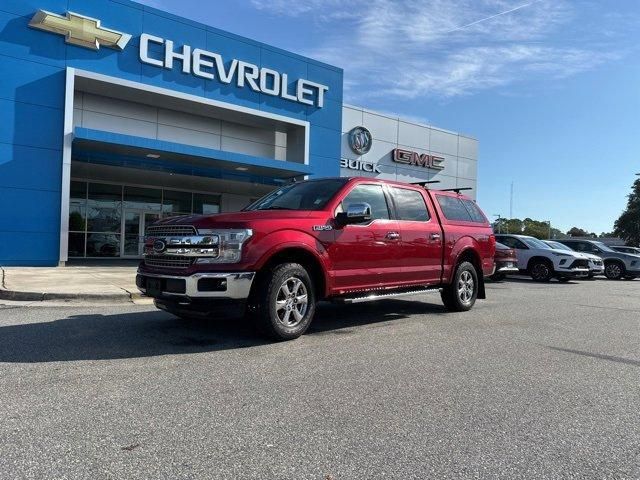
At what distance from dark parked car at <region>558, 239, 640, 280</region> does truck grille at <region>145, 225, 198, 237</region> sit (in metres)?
21.3

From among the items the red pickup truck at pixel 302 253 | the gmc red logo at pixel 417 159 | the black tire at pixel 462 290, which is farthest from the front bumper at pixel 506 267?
the gmc red logo at pixel 417 159

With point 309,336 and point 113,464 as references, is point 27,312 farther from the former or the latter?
point 113,464

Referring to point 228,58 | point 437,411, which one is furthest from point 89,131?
point 437,411

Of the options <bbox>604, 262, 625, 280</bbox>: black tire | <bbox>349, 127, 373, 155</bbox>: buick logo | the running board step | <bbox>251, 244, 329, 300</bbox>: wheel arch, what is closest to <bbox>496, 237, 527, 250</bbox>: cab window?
<bbox>604, 262, 625, 280</bbox>: black tire

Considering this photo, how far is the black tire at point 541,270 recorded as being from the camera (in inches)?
707

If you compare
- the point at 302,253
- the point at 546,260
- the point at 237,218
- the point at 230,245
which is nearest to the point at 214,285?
the point at 230,245

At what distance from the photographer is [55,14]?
49.8 ft

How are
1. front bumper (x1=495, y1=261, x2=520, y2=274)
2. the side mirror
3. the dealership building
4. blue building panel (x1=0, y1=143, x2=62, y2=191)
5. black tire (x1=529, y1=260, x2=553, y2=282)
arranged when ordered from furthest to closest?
black tire (x1=529, y1=260, x2=553, y2=282), the dealership building, blue building panel (x1=0, y1=143, x2=62, y2=191), front bumper (x1=495, y1=261, x2=520, y2=274), the side mirror

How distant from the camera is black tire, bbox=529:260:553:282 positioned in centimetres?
1795

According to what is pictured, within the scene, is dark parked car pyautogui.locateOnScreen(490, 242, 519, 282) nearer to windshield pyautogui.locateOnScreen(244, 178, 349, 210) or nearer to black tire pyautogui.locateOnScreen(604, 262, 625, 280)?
windshield pyautogui.locateOnScreen(244, 178, 349, 210)

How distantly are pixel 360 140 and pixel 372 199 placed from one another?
17707mm

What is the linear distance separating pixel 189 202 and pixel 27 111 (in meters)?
8.94

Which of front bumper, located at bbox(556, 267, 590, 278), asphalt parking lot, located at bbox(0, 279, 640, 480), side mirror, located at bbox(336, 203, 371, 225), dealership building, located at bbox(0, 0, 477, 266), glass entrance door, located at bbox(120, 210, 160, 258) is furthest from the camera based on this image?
glass entrance door, located at bbox(120, 210, 160, 258)

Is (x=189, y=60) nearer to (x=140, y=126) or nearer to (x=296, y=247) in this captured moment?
(x=140, y=126)
